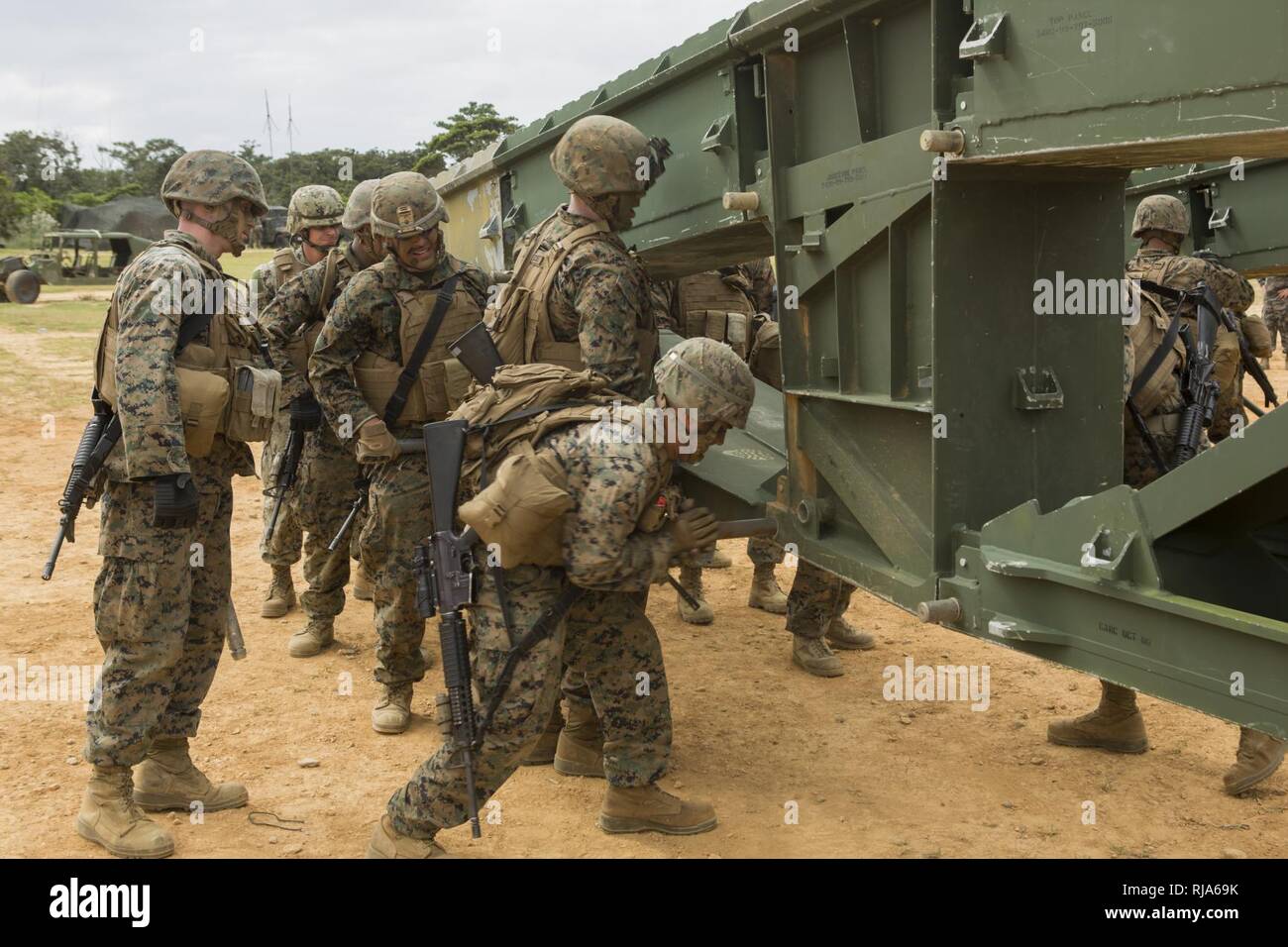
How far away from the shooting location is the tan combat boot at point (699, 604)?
22.9ft

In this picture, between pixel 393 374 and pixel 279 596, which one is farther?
pixel 279 596

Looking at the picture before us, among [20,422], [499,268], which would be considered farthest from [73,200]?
[499,268]

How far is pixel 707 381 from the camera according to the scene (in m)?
3.80

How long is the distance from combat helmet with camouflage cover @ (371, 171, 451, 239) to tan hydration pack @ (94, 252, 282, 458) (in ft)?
3.12

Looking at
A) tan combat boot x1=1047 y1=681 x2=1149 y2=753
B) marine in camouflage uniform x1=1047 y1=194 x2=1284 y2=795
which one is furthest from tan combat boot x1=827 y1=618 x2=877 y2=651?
tan combat boot x1=1047 y1=681 x2=1149 y2=753

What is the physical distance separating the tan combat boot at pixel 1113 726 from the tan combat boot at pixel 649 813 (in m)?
1.75

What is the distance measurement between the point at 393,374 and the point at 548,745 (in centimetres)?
173

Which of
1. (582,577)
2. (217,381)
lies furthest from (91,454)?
(582,577)

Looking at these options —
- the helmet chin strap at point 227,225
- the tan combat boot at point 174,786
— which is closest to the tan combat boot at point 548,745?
the tan combat boot at point 174,786

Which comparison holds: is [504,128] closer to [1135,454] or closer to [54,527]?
[54,527]

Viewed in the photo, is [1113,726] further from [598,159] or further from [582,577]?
[598,159]

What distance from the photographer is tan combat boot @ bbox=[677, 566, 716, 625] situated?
698 centimetres

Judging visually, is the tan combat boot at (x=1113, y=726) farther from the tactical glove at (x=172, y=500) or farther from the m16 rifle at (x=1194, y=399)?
the tactical glove at (x=172, y=500)

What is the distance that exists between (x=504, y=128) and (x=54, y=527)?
1002 inches
